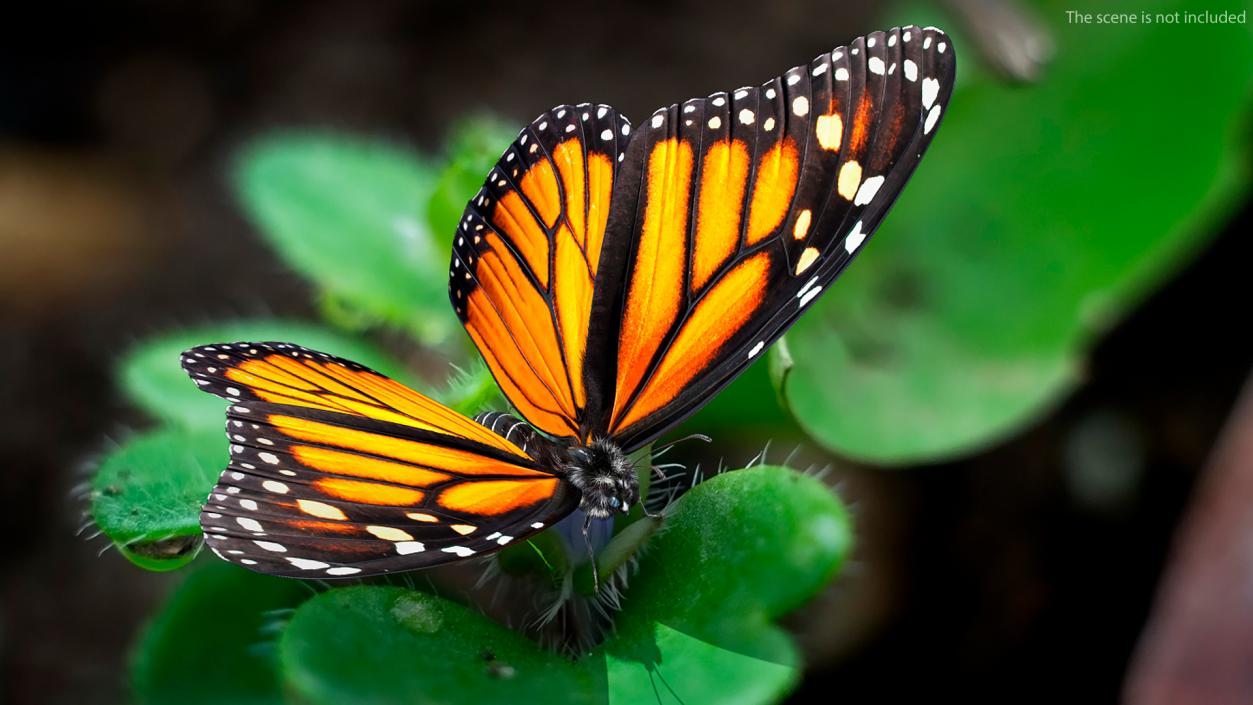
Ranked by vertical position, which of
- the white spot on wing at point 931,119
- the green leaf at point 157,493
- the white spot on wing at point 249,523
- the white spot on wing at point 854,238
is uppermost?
the white spot on wing at point 931,119

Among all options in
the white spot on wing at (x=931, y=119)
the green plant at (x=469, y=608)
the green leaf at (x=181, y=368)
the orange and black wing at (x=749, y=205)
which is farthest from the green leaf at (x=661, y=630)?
the green leaf at (x=181, y=368)

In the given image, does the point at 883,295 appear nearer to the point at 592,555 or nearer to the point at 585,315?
the point at 585,315

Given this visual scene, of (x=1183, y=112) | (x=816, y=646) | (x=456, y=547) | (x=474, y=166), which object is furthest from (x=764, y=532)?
(x=1183, y=112)

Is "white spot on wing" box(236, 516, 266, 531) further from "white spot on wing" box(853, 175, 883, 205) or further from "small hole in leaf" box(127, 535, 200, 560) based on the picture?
"white spot on wing" box(853, 175, 883, 205)

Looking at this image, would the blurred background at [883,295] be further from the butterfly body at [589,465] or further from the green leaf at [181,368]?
the butterfly body at [589,465]

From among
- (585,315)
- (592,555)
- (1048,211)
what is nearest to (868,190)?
(585,315)

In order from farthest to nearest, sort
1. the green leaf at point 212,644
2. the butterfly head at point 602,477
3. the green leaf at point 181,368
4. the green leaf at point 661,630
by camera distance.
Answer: the green leaf at point 181,368 → the green leaf at point 212,644 → the butterfly head at point 602,477 → the green leaf at point 661,630

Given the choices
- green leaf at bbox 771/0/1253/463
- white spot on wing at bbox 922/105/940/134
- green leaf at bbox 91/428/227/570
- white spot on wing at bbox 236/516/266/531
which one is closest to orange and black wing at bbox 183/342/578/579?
white spot on wing at bbox 236/516/266/531
